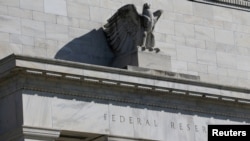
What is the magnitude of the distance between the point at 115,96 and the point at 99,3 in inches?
180

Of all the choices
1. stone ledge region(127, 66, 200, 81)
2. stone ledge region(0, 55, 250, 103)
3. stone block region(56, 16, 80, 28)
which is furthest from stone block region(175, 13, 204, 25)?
stone block region(56, 16, 80, 28)

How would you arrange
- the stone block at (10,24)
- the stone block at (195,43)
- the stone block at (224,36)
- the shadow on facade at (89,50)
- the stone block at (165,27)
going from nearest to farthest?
the stone block at (10,24) < the shadow on facade at (89,50) < the stone block at (165,27) < the stone block at (195,43) < the stone block at (224,36)

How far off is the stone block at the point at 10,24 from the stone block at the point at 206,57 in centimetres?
739

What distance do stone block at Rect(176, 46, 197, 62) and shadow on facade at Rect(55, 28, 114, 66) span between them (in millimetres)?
2883

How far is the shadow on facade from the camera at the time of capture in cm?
3891

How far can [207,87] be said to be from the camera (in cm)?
3912

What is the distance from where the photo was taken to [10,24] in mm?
37969

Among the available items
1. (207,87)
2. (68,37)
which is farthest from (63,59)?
(207,87)

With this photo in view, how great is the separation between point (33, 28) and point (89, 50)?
2194 mm

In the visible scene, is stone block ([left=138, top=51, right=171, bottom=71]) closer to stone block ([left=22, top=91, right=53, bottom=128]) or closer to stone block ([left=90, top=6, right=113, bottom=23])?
stone block ([left=90, top=6, right=113, bottom=23])

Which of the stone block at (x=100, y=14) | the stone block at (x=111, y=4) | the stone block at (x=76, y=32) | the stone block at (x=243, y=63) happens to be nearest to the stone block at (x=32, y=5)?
the stone block at (x=76, y=32)

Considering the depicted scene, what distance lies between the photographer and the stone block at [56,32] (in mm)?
38750

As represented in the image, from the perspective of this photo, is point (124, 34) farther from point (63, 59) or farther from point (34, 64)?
point (34, 64)

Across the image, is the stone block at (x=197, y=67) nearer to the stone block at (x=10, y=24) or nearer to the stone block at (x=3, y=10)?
the stone block at (x=10, y=24)
